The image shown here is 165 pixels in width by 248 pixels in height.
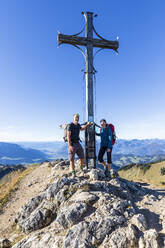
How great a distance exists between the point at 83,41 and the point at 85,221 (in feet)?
33.0

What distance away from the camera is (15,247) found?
505 cm

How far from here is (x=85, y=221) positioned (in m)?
5.10

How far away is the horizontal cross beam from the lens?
1023 centimetres

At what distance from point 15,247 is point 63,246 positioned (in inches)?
73.6

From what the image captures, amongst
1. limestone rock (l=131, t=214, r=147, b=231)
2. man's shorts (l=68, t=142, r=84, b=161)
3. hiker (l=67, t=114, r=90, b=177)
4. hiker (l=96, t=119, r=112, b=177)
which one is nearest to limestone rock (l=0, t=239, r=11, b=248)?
hiker (l=67, t=114, r=90, b=177)

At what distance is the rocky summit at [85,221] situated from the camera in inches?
173

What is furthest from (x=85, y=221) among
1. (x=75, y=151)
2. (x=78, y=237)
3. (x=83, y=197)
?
(x=75, y=151)

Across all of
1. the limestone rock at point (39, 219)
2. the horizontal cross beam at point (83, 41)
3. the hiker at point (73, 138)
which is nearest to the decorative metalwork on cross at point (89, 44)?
the horizontal cross beam at point (83, 41)

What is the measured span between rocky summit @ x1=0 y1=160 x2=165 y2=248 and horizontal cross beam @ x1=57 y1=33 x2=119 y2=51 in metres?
8.54

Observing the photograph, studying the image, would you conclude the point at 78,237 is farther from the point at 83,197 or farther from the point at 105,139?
the point at 105,139

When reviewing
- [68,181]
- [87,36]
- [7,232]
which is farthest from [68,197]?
[87,36]

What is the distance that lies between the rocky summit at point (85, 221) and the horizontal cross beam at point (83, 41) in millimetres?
8543

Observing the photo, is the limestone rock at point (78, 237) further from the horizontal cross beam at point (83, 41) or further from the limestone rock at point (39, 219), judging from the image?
the horizontal cross beam at point (83, 41)

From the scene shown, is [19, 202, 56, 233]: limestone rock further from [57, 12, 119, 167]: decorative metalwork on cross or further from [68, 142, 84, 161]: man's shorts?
[57, 12, 119, 167]: decorative metalwork on cross
